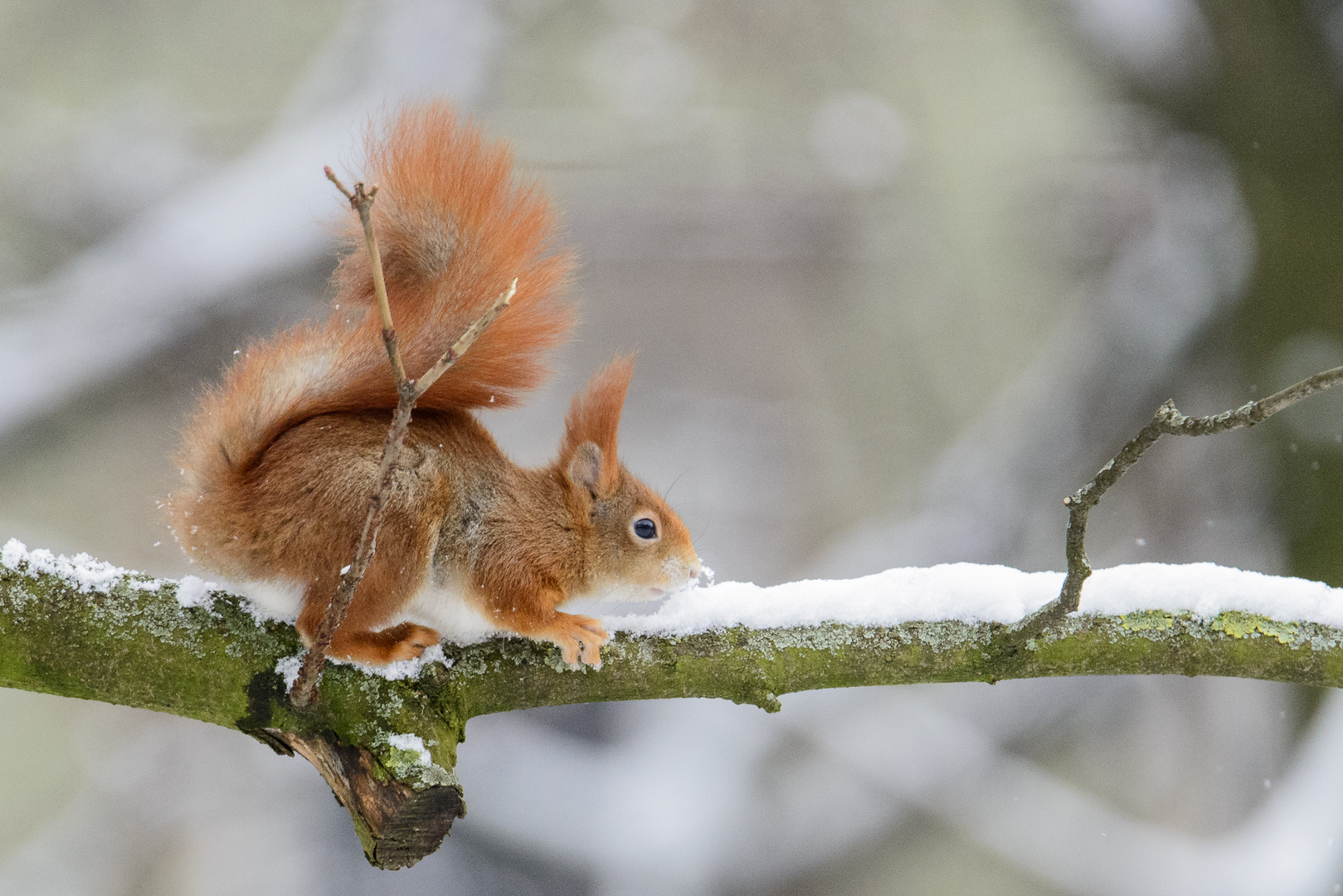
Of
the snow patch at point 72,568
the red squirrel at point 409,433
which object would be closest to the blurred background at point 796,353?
the red squirrel at point 409,433

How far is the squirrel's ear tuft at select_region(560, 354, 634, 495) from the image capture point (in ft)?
3.73

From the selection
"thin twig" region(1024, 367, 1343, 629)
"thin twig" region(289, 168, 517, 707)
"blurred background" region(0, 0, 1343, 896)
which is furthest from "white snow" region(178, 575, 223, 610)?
"blurred background" region(0, 0, 1343, 896)

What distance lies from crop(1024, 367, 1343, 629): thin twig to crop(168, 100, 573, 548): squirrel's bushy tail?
0.50 metres

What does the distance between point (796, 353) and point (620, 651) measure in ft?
6.45

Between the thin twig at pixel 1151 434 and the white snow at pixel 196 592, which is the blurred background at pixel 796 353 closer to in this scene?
the white snow at pixel 196 592

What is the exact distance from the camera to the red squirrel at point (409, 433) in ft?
2.96

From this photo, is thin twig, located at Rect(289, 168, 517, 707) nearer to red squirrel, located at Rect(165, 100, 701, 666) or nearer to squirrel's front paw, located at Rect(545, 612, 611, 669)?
red squirrel, located at Rect(165, 100, 701, 666)

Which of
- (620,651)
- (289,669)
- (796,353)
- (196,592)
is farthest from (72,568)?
(796,353)

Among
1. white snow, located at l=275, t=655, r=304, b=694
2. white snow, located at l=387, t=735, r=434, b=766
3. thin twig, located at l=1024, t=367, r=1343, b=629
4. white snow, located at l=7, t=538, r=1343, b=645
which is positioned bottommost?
white snow, located at l=387, t=735, r=434, b=766

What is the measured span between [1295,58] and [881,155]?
3.46ft

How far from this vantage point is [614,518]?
3.79 ft

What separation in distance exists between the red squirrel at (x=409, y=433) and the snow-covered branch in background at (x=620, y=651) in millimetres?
42

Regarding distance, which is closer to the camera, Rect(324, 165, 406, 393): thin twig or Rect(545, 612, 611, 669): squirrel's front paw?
Rect(324, 165, 406, 393): thin twig

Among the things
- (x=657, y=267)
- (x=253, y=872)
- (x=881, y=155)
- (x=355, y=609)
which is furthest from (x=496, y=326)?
(x=881, y=155)
